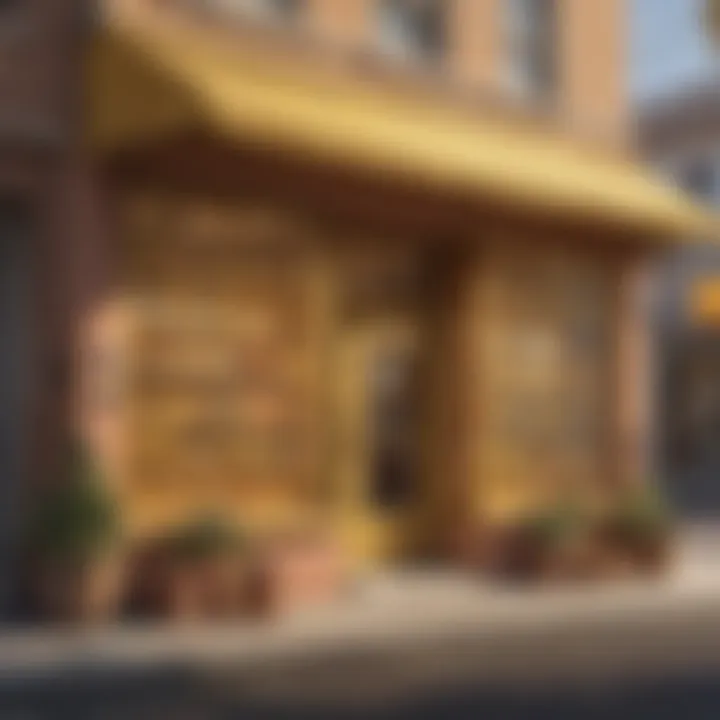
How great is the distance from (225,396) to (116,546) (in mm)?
1768

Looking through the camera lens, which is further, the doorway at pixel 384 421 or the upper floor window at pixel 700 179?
the upper floor window at pixel 700 179

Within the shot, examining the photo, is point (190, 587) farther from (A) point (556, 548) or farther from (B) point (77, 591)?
(A) point (556, 548)

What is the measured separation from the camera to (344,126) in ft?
36.1

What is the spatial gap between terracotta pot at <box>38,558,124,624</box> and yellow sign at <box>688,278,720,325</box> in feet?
52.2

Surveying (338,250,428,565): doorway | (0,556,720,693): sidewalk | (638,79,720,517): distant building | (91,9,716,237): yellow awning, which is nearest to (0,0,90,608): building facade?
(91,9,716,237): yellow awning

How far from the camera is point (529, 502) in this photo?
45.8ft

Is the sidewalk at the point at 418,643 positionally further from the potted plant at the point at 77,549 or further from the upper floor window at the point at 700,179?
the upper floor window at the point at 700,179

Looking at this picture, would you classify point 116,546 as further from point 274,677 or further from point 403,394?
point 403,394

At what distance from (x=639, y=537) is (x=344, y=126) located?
4.68 meters

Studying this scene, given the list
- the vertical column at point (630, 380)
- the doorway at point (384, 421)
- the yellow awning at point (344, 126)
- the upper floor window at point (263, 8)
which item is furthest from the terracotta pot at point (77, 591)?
the vertical column at point (630, 380)

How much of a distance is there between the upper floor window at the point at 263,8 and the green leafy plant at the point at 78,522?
12.8 feet

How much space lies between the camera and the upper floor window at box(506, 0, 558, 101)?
14688 millimetres

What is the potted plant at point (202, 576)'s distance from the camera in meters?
10.1

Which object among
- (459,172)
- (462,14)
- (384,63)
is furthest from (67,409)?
(462,14)
